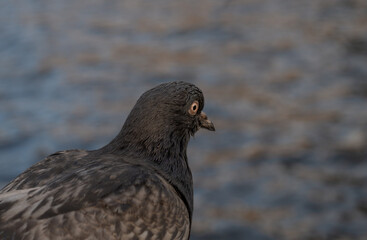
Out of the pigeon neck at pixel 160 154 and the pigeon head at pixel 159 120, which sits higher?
the pigeon head at pixel 159 120

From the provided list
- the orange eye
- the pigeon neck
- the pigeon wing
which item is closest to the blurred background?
the orange eye

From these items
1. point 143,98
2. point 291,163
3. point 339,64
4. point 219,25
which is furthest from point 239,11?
point 143,98

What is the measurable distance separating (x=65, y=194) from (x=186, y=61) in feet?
32.9

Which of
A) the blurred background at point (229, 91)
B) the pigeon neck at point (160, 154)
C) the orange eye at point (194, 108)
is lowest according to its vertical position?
the pigeon neck at point (160, 154)

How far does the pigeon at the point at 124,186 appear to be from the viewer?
5781 millimetres

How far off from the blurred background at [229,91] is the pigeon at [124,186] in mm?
4395

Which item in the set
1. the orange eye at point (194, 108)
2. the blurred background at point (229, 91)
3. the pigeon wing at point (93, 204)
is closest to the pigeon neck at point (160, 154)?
the pigeon wing at point (93, 204)

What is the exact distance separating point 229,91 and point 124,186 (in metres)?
8.48

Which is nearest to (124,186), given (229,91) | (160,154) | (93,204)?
(93,204)

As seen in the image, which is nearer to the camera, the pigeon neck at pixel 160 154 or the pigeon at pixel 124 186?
the pigeon at pixel 124 186

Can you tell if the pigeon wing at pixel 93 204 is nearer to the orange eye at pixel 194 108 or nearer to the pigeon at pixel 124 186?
the pigeon at pixel 124 186

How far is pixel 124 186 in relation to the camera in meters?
6.15

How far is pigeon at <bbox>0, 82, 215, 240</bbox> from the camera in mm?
5781

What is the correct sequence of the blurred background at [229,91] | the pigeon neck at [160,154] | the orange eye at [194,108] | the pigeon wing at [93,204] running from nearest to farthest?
the pigeon wing at [93,204] < the pigeon neck at [160,154] < the orange eye at [194,108] < the blurred background at [229,91]
